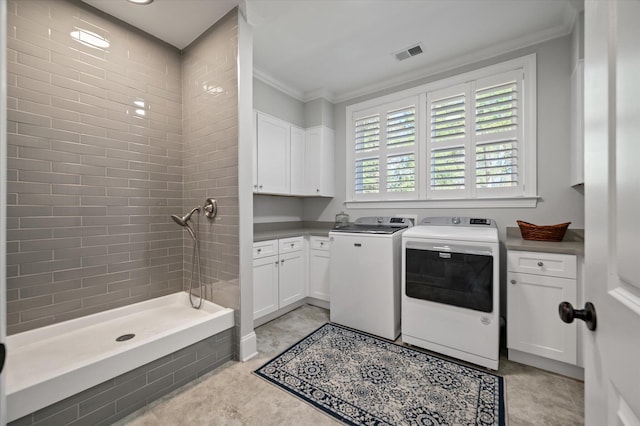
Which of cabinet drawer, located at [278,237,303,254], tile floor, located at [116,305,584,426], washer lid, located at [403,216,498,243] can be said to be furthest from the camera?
cabinet drawer, located at [278,237,303,254]

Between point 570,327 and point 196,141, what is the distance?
3.20 m

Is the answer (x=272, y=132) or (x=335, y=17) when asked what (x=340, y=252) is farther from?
(x=335, y=17)

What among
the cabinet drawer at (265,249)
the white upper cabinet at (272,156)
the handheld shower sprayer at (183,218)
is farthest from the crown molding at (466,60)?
the handheld shower sprayer at (183,218)

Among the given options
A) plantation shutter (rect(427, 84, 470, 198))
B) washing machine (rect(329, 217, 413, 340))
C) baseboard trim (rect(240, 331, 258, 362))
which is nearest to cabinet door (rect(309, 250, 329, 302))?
washing machine (rect(329, 217, 413, 340))

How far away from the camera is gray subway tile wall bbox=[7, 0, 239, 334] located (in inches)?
67.2

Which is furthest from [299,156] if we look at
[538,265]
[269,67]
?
[538,265]

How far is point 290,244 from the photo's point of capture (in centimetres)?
292

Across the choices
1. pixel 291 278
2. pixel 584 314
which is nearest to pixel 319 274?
pixel 291 278

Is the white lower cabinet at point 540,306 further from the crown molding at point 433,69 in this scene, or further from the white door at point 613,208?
the crown molding at point 433,69

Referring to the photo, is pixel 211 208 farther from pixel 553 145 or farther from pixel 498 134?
pixel 553 145

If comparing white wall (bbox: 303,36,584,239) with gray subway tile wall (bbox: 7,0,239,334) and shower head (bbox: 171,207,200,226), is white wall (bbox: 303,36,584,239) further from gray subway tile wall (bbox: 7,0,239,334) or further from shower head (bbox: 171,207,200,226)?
shower head (bbox: 171,207,200,226)

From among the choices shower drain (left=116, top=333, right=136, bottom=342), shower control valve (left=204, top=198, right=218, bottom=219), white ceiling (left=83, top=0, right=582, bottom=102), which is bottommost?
shower drain (left=116, top=333, right=136, bottom=342)

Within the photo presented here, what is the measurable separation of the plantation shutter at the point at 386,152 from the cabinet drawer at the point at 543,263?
1.22 meters

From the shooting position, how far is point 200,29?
7.39 feet
